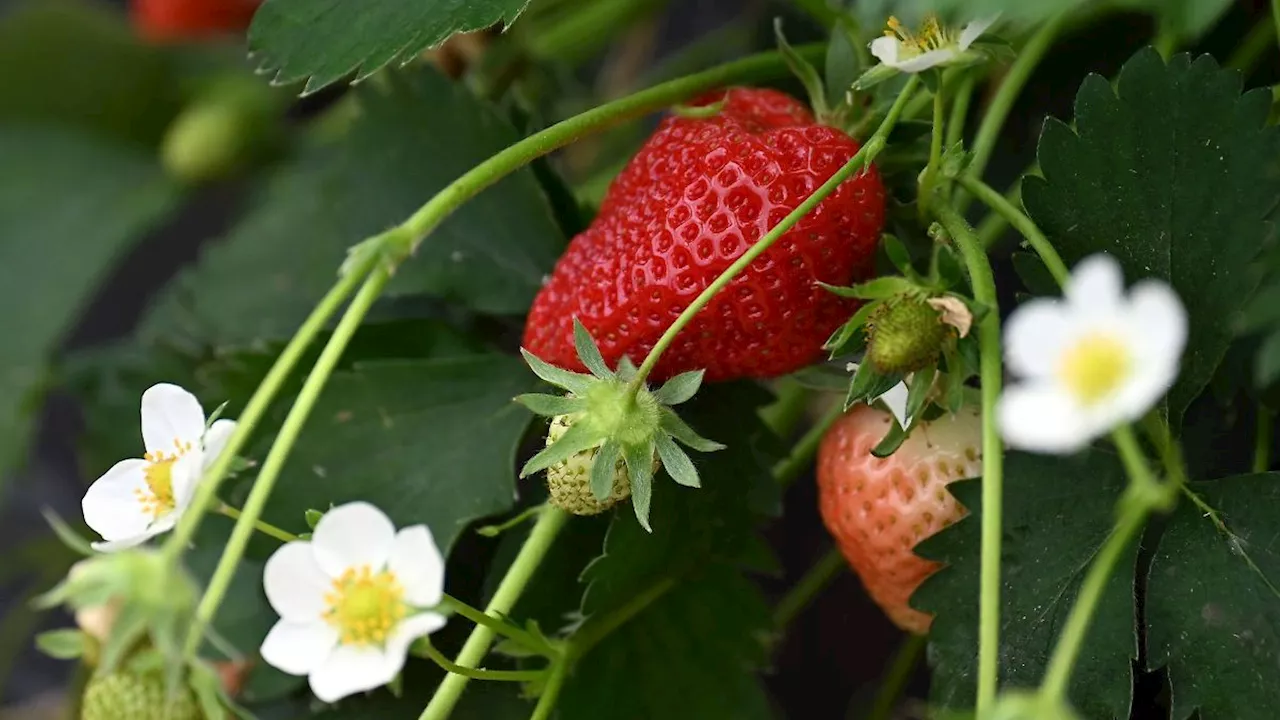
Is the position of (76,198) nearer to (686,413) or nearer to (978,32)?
(686,413)

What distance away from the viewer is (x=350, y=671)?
34 centimetres

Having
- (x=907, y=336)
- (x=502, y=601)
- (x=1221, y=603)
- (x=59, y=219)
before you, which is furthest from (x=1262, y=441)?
(x=59, y=219)

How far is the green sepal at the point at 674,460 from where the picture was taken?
0.40 metres

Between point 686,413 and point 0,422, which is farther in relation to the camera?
point 0,422

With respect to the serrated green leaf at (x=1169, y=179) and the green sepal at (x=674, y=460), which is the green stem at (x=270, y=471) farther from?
the serrated green leaf at (x=1169, y=179)

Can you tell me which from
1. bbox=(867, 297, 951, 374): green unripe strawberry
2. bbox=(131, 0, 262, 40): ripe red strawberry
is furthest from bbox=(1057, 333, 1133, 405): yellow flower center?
bbox=(131, 0, 262, 40): ripe red strawberry

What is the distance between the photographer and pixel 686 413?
0.49 m

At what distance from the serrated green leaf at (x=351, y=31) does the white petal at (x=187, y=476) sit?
160mm

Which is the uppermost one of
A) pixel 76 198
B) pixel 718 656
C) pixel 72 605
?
pixel 76 198

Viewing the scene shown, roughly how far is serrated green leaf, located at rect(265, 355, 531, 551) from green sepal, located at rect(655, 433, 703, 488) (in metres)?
0.13

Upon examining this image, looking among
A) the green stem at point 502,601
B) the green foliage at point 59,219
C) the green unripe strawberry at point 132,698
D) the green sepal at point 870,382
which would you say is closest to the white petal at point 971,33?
the green sepal at point 870,382

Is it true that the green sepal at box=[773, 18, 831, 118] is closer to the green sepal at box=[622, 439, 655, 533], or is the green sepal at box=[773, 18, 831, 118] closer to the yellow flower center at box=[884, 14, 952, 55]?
the yellow flower center at box=[884, 14, 952, 55]

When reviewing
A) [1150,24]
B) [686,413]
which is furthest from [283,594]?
[1150,24]

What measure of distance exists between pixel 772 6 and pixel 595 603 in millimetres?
500
